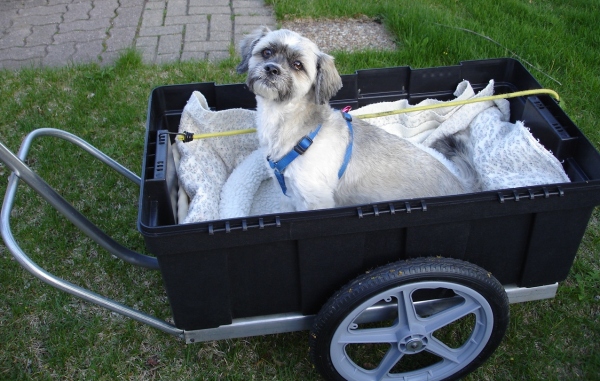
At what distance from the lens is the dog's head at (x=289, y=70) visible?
2.46 meters

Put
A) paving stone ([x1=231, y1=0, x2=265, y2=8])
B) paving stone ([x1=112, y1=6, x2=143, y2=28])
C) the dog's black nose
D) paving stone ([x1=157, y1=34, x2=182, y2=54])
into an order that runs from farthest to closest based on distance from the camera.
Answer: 1. paving stone ([x1=231, y1=0, x2=265, y2=8])
2. paving stone ([x1=112, y1=6, x2=143, y2=28])
3. paving stone ([x1=157, y1=34, x2=182, y2=54])
4. the dog's black nose

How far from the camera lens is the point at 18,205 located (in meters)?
3.70

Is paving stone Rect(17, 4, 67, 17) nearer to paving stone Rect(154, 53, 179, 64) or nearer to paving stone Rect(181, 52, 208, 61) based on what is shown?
paving stone Rect(154, 53, 179, 64)

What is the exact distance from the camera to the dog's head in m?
2.46

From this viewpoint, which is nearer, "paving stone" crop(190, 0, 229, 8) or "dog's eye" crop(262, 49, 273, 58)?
"dog's eye" crop(262, 49, 273, 58)

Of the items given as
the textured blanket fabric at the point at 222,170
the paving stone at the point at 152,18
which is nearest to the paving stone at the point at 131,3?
the paving stone at the point at 152,18

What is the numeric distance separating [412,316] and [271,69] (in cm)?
124

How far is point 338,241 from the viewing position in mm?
2154

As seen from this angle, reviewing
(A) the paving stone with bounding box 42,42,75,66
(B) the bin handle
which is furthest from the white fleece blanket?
(A) the paving stone with bounding box 42,42,75,66

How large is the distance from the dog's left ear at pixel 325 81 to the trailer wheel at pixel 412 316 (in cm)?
87

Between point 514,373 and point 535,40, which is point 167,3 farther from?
point 514,373

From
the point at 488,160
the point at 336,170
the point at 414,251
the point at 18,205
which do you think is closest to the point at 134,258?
the point at 336,170

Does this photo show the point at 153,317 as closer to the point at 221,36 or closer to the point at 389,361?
the point at 389,361

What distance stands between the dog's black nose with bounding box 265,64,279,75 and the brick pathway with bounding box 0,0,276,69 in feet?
9.45
